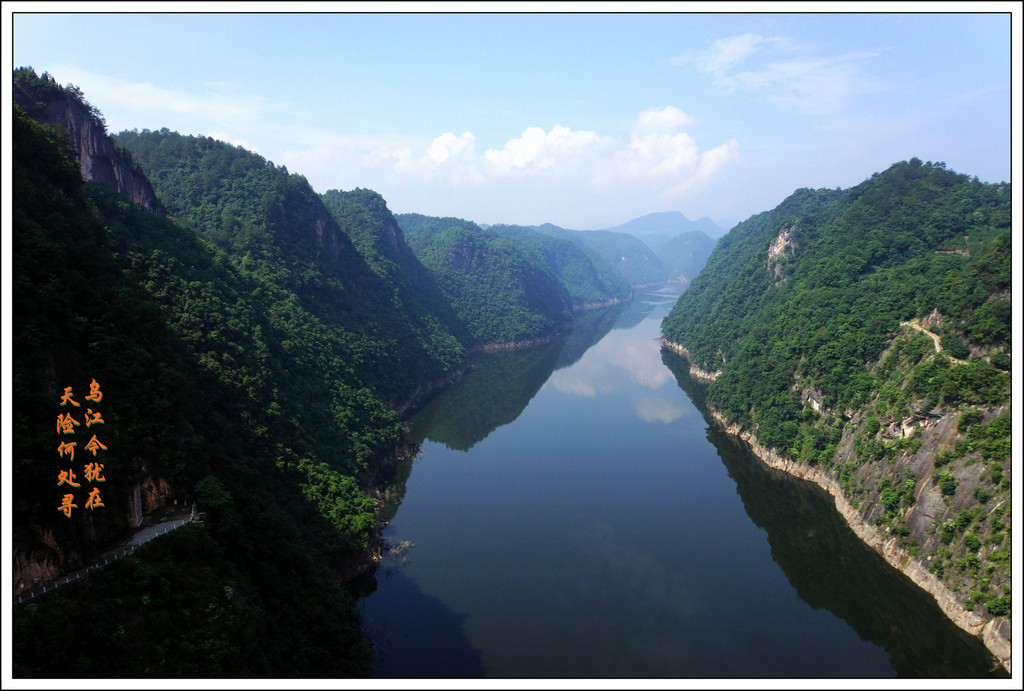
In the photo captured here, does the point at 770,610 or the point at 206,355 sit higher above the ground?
the point at 206,355

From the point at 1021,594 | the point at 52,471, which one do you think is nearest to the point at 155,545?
the point at 52,471

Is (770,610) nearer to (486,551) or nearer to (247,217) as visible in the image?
(486,551)

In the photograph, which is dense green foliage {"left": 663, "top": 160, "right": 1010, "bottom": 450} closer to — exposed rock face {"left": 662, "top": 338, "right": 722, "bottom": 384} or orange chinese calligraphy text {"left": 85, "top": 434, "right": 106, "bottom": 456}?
exposed rock face {"left": 662, "top": 338, "right": 722, "bottom": 384}

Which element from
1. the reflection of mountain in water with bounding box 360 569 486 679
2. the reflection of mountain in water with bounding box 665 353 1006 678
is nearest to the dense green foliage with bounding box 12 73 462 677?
the reflection of mountain in water with bounding box 360 569 486 679

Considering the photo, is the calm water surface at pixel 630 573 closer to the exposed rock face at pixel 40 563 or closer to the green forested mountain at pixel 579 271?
the exposed rock face at pixel 40 563

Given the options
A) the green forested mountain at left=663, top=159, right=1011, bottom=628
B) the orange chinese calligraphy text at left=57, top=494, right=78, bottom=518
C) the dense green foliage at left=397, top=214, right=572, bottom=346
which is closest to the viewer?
the orange chinese calligraphy text at left=57, top=494, right=78, bottom=518

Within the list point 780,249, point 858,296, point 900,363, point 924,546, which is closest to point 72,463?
point 924,546

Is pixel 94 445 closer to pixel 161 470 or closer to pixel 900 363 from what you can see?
pixel 161 470
